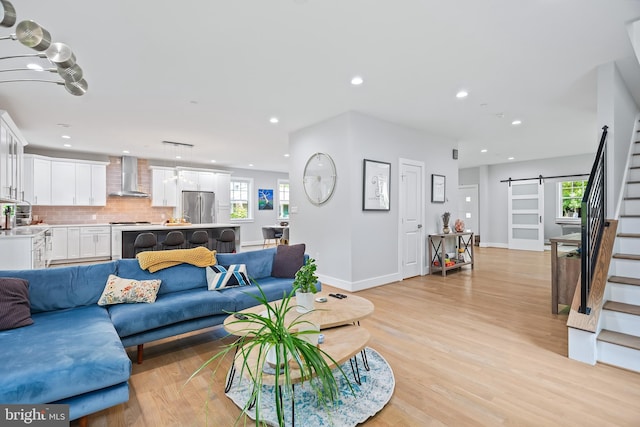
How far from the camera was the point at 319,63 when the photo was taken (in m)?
3.16

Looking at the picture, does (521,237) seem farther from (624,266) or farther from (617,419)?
(617,419)

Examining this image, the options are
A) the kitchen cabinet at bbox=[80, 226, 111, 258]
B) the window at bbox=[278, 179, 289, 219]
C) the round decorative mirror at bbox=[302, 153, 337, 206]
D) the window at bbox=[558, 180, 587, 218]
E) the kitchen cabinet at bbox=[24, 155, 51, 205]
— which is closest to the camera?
the round decorative mirror at bbox=[302, 153, 337, 206]

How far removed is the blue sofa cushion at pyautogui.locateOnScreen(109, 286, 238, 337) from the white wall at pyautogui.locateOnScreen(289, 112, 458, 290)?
2.25 m

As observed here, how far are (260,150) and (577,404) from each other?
23.4 ft

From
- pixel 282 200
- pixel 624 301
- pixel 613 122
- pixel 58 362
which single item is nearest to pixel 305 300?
pixel 58 362

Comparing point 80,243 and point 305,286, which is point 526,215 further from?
point 80,243

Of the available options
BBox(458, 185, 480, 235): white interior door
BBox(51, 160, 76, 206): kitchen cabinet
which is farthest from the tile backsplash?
BBox(458, 185, 480, 235): white interior door

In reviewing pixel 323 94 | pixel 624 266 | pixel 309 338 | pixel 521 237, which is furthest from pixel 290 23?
pixel 521 237

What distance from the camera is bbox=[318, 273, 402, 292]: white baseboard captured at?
4.52 metres

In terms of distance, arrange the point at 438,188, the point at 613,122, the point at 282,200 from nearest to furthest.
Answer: the point at 613,122
the point at 438,188
the point at 282,200

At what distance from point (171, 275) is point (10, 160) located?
4015 mm

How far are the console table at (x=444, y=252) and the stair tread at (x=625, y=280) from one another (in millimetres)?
2809

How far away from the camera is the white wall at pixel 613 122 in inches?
122

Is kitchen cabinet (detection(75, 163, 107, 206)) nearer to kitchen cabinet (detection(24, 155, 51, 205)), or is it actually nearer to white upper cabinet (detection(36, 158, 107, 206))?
white upper cabinet (detection(36, 158, 107, 206))
